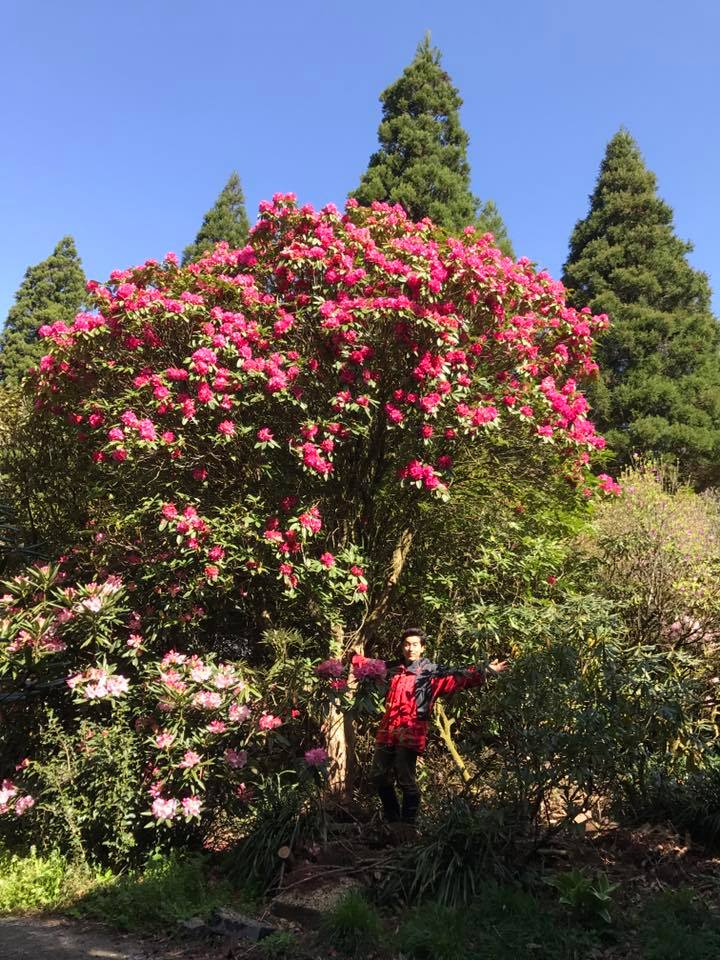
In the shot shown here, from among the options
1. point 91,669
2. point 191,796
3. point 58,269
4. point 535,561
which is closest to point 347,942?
point 191,796

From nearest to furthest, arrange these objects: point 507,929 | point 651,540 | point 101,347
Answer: point 507,929 < point 101,347 < point 651,540

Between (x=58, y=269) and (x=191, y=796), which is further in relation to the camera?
(x=58, y=269)

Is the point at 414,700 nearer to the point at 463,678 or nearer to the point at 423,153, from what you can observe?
the point at 463,678

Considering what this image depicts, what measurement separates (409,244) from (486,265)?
2.15ft

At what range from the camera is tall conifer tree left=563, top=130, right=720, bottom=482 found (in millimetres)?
17203

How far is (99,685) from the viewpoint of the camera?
467cm

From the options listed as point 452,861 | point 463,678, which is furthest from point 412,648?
point 452,861

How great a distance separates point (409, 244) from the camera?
544 cm

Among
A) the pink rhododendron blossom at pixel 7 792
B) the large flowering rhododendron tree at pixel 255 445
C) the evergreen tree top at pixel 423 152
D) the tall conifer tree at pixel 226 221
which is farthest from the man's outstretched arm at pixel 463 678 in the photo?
the tall conifer tree at pixel 226 221

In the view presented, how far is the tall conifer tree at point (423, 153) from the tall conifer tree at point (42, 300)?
33.7 feet

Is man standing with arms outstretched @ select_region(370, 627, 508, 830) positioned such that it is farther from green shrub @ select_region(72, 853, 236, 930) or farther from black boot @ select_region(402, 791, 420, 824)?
green shrub @ select_region(72, 853, 236, 930)

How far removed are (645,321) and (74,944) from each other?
18.7 m

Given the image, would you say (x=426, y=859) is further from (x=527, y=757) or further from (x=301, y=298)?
(x=301, y=298)

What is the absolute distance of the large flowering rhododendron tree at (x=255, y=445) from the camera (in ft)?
15.8
